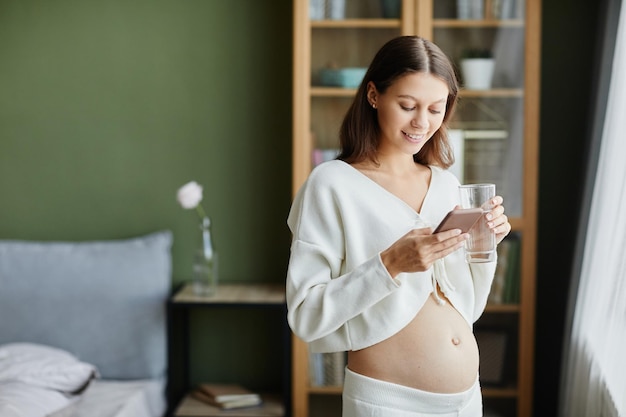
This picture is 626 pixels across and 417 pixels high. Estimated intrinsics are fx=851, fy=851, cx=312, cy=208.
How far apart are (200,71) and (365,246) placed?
75.6 inches

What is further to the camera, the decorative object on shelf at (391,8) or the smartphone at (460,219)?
the decorative object on shelf at (391,8)

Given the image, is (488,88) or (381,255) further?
(488,88)

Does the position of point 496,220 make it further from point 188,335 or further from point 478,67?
point 188,335

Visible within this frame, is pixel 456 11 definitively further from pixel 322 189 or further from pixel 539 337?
pixel 322 189

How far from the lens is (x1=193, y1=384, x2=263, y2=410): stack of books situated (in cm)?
327

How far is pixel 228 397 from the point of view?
129 inches

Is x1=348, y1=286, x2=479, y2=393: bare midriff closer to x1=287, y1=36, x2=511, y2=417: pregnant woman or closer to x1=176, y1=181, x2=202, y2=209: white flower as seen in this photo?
x1=287, y1=36, x2=511, y2=417: pregnant woman

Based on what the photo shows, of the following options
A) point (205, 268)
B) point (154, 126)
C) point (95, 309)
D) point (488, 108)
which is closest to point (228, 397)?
point (205, 268)

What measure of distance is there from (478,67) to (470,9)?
8.3 inches

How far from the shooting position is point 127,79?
3469 mm

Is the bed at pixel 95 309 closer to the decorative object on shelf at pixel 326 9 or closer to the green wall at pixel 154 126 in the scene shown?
the green wall at pixel 154 126

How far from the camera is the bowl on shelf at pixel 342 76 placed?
318cm

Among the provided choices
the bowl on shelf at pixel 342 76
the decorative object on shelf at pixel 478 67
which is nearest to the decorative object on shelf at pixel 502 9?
the decorative object on shelf at pixel 478 67

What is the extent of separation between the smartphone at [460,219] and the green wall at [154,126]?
1919mm
